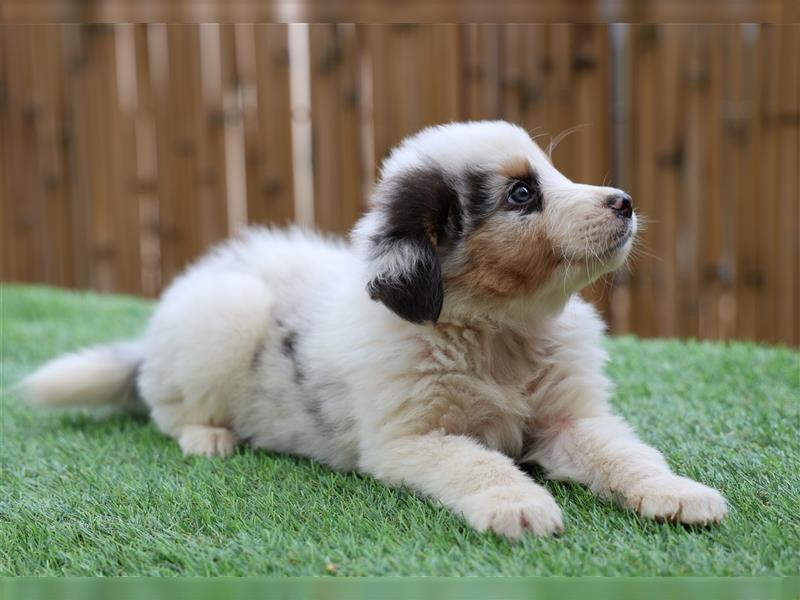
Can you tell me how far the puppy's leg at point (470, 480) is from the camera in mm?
2344

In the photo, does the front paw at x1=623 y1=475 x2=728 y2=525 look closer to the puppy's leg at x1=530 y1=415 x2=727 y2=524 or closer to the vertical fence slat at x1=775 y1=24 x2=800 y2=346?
the puppy's leg at x1=530 y1=415 x2=727 y2=524

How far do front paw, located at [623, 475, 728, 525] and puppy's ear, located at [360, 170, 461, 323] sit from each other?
812 mm

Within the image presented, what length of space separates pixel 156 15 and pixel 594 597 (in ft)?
20.3

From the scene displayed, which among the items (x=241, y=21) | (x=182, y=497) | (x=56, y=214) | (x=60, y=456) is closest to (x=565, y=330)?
(x=182, y=497)

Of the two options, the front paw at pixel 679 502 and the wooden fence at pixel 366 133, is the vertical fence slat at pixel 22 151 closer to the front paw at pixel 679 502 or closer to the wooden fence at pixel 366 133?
the wooden fence at pixel 366 133

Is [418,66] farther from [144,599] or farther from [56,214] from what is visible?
[144,599]

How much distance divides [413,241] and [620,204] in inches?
25.9

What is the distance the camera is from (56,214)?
7.91m

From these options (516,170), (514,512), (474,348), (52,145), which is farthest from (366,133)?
(514,512)

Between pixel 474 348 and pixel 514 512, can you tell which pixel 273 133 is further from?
pixel 514 512

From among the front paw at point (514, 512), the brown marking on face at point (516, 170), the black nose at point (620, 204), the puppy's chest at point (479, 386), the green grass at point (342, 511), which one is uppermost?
the brown marking on face at point (516, 170)

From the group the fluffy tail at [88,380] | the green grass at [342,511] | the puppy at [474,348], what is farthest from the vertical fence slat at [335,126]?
the puppy at [474,348]

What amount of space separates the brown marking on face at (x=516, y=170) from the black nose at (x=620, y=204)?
0.28 m

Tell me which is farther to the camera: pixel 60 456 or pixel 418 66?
pixel 418 66
